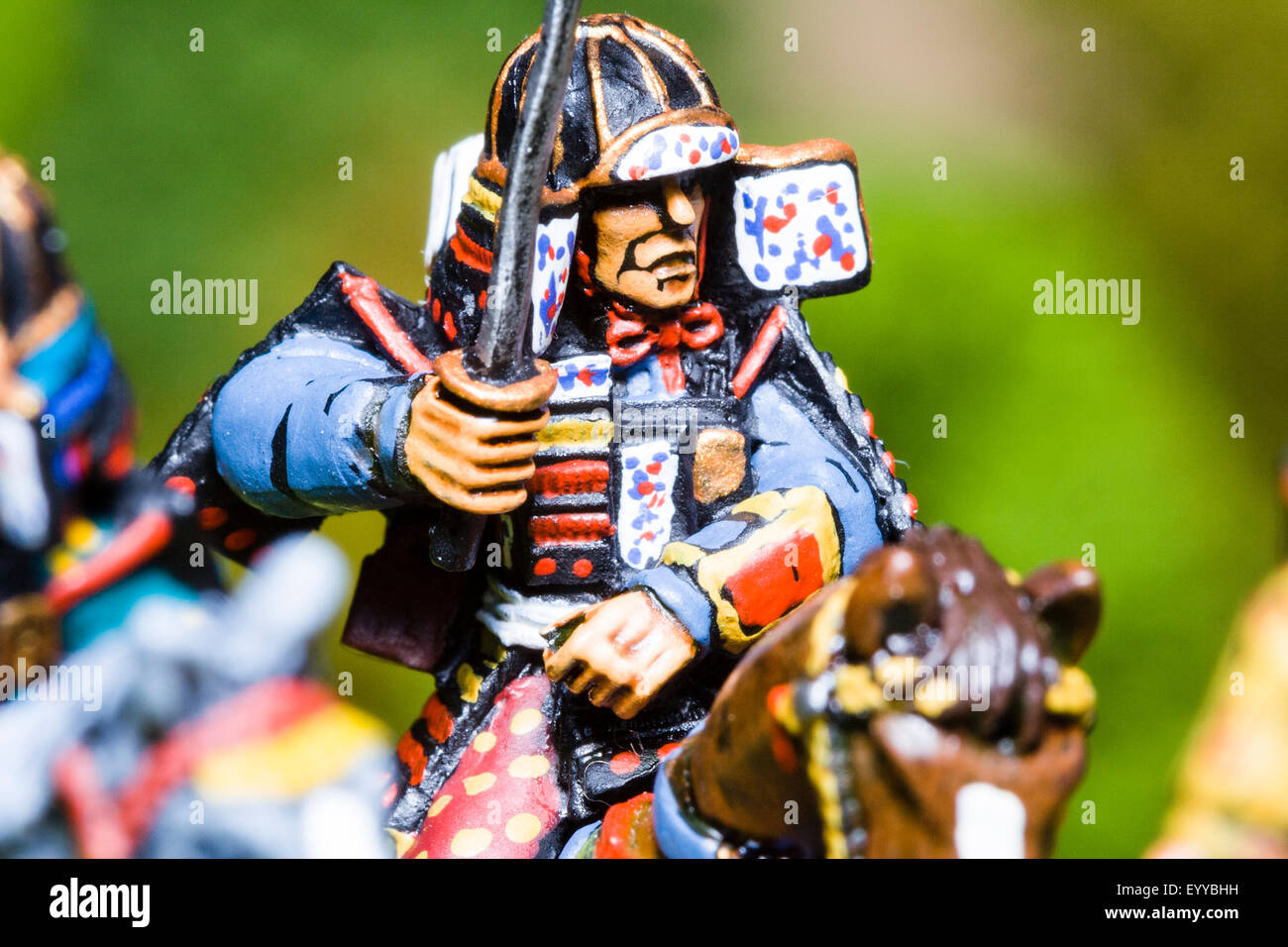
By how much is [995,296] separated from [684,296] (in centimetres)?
92

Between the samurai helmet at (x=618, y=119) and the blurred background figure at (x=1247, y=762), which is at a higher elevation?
the samurai helmet at (x=618, y=119)

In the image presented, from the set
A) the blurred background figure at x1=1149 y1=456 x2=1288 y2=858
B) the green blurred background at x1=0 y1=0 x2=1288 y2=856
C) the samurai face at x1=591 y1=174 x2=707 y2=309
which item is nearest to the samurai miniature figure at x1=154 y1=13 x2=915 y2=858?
the samurai face at x1=591 y1=174 x2=707 y2=309

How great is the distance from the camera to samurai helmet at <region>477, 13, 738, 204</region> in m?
1.22

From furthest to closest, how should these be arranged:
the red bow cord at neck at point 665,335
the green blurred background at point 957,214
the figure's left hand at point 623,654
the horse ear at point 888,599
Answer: the green blurred background at point 957,214 < the red bow cord at neck at point 665,335 < the figure's left hand at point 623,654 < the horse ear at point 888,599

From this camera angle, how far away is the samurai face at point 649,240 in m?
1.26

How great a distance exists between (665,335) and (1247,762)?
610 mm

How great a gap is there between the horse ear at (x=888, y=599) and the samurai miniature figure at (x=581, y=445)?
12.4 inches

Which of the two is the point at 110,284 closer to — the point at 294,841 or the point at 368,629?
the point at 368,629

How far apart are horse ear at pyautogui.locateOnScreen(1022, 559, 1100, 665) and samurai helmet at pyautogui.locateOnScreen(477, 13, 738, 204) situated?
48cm

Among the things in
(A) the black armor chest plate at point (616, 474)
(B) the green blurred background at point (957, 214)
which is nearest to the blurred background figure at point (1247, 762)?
(A) the black armor chest plate at point (616, 474)

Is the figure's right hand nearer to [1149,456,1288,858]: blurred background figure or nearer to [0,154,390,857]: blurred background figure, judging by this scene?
[0,154,390,857]: blurred background figure

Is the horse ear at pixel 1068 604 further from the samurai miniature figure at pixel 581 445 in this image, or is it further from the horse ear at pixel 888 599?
the samurai miniature figure at pixel 581 445

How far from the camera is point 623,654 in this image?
1.18 metres
